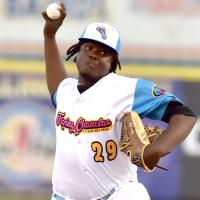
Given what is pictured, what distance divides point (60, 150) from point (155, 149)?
73 cm

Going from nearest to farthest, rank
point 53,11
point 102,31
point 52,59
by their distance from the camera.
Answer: point 102,31
point 53,11
point 52,59

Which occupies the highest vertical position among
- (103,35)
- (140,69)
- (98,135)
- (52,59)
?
(103,35)

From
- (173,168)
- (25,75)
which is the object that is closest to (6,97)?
(25,75)

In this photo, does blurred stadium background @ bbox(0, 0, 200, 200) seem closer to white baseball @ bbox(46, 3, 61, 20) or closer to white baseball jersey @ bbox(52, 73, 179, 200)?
white baseball @ bbox(46, 3, 61, 20)

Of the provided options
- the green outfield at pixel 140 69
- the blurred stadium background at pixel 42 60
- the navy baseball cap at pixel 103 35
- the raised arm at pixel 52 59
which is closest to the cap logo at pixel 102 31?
the navy baseball cap at pixel 103 35

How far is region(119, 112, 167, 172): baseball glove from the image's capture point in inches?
167

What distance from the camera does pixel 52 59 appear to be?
17.6ft

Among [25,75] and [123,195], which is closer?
[123,195]

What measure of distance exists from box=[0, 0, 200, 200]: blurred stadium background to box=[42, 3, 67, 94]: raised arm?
202 inches

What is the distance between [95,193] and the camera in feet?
15.0

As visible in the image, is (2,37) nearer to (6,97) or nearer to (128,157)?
(6,97)

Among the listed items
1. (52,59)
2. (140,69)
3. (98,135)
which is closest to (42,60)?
(140,69)

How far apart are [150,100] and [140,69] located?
6148 millimetres

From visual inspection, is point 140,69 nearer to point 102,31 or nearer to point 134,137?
point 102,31
